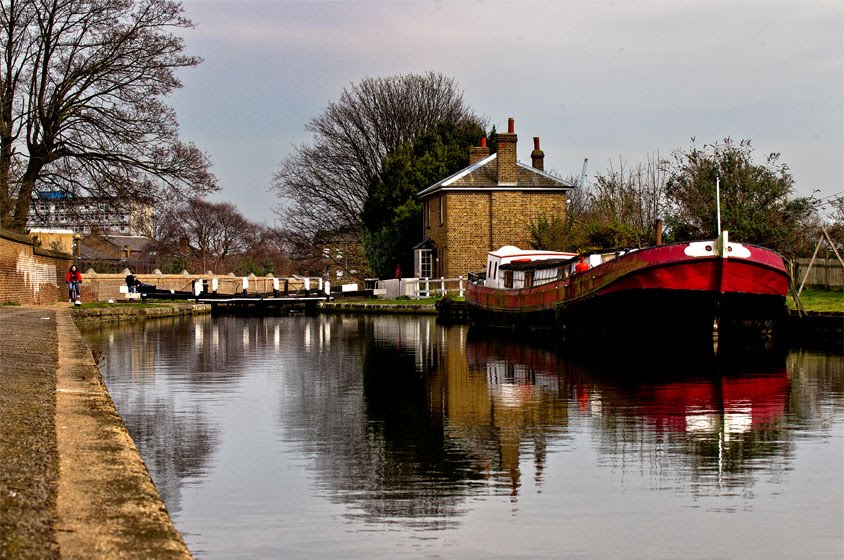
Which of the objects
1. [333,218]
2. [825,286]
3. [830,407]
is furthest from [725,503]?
[333,218]

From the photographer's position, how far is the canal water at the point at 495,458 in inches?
283

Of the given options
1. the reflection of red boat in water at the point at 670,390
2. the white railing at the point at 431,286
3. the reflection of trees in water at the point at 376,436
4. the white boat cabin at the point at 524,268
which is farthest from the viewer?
the white railing at the point at 431,286

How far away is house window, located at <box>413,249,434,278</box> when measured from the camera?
57.7 m

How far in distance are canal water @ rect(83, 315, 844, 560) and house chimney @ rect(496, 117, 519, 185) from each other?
34679 mm

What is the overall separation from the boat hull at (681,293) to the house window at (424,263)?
3057 centimetres

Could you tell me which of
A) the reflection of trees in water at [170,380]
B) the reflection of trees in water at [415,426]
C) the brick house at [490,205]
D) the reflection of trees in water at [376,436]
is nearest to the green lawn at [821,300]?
the reflection of trees in water at [415,426]

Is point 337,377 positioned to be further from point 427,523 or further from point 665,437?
point 427,523

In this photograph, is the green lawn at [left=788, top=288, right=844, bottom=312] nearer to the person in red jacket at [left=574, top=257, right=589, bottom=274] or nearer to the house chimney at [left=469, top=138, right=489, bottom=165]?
the person in red jacket at [left=574, top=257, right=589, bottom=274]

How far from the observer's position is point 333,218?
232 ft

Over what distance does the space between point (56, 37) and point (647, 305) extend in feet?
81.4

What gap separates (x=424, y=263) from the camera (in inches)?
2276

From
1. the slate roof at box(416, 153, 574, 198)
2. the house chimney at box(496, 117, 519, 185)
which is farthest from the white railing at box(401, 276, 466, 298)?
the house chimney at box(496, 117, 519, 185)

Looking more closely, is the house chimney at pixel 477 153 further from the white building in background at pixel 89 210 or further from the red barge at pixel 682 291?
the red barge at pixel 682 291

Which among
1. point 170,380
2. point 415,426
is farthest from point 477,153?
point 415,426
